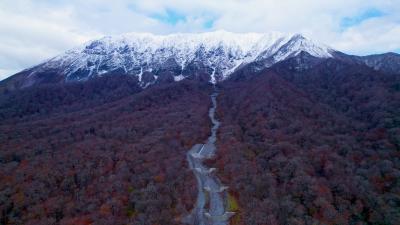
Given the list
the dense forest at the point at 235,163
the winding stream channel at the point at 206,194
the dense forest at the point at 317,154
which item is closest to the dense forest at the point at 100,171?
the dense forest at the point at 235,163

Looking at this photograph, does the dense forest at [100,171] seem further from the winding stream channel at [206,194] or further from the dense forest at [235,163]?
the winding stream channel at [206,194]

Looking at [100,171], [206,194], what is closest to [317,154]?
[206,194]

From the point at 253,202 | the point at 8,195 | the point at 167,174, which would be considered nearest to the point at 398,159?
the point at 253,202

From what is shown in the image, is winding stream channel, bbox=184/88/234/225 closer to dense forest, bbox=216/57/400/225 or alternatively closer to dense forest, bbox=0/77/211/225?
dense forest, bbox=0/77/211/225

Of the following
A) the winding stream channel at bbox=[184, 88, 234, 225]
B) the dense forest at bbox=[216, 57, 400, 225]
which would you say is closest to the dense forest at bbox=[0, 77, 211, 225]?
the winding stream channel at bbox=[184, 88, 234, 225]

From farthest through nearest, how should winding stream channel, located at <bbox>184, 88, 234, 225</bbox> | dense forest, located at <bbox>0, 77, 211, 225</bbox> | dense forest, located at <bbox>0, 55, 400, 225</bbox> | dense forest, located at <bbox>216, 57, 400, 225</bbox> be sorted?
1. dense forest, located at <bbox>0, 77, 211, 225</bbox>
2. dense forest, located at <bbox>0, 55, 400, 225</bbox>
3. dense forest, located at <bbox>216, 57, 400, 225</bbox>
4. winding stream channel, located at <bbox>184, 88, 234, 225</bbox>

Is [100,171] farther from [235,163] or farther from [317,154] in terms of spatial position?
[317,154]
